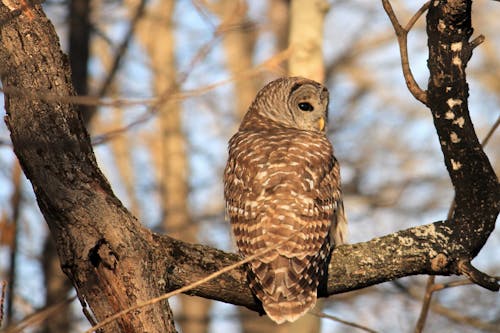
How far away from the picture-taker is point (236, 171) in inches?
247

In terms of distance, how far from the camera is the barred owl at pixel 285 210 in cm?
535

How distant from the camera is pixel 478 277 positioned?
15.3 ft

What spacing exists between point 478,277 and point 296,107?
3228 millimetres

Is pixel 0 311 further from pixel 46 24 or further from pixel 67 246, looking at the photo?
pixel 46 24

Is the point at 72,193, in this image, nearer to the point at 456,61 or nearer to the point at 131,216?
the point at 131,216

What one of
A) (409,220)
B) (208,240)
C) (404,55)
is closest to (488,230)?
(404,55)

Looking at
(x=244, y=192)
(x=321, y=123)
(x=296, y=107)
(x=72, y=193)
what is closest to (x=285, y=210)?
(x=244, y=192)

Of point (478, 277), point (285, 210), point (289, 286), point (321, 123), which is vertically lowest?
point (478, 277)

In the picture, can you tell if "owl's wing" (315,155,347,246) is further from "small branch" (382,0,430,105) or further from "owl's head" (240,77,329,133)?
"small branch" (382,0,430,105)

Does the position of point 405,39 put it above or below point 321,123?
below

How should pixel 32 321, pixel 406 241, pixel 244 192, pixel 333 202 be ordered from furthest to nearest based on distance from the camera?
1. pixel 333 202
2. pixel 244 192
3. pixel 406 241
4. pixel 32 321

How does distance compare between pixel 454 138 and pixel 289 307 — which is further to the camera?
pixel 289 307

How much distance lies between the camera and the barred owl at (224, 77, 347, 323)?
5348mm

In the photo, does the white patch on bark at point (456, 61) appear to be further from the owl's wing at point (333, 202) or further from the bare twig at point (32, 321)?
the bare twig at point (32, 321)
